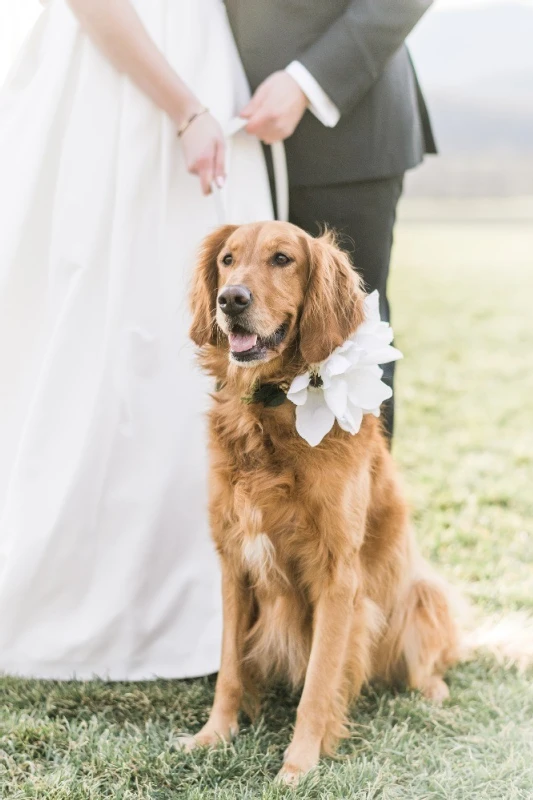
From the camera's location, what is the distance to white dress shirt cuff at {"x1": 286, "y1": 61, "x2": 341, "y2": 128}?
2561 mm

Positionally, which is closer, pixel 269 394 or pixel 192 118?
pixel 269 394

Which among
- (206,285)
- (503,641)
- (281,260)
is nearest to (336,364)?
(281,260)

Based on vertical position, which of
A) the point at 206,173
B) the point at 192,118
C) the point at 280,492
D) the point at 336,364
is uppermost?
the point at 192,118

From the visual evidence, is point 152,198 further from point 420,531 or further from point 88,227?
point 420,531

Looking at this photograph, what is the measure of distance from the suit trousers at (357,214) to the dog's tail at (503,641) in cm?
85

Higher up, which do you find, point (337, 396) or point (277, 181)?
point (277, 181)

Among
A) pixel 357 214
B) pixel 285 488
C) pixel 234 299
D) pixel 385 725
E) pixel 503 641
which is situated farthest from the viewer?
pixel 503 641

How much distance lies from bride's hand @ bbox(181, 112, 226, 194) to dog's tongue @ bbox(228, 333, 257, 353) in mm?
586

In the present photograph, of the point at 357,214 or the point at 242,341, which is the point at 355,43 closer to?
the point at 357,214

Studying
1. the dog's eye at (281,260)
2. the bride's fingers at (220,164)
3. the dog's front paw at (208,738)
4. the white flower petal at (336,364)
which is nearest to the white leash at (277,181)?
the bride's fingers at (220,164)

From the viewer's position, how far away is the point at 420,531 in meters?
3.83

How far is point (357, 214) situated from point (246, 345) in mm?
812

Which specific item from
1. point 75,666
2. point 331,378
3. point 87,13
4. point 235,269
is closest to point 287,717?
point 75,666

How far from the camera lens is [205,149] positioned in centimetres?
253
